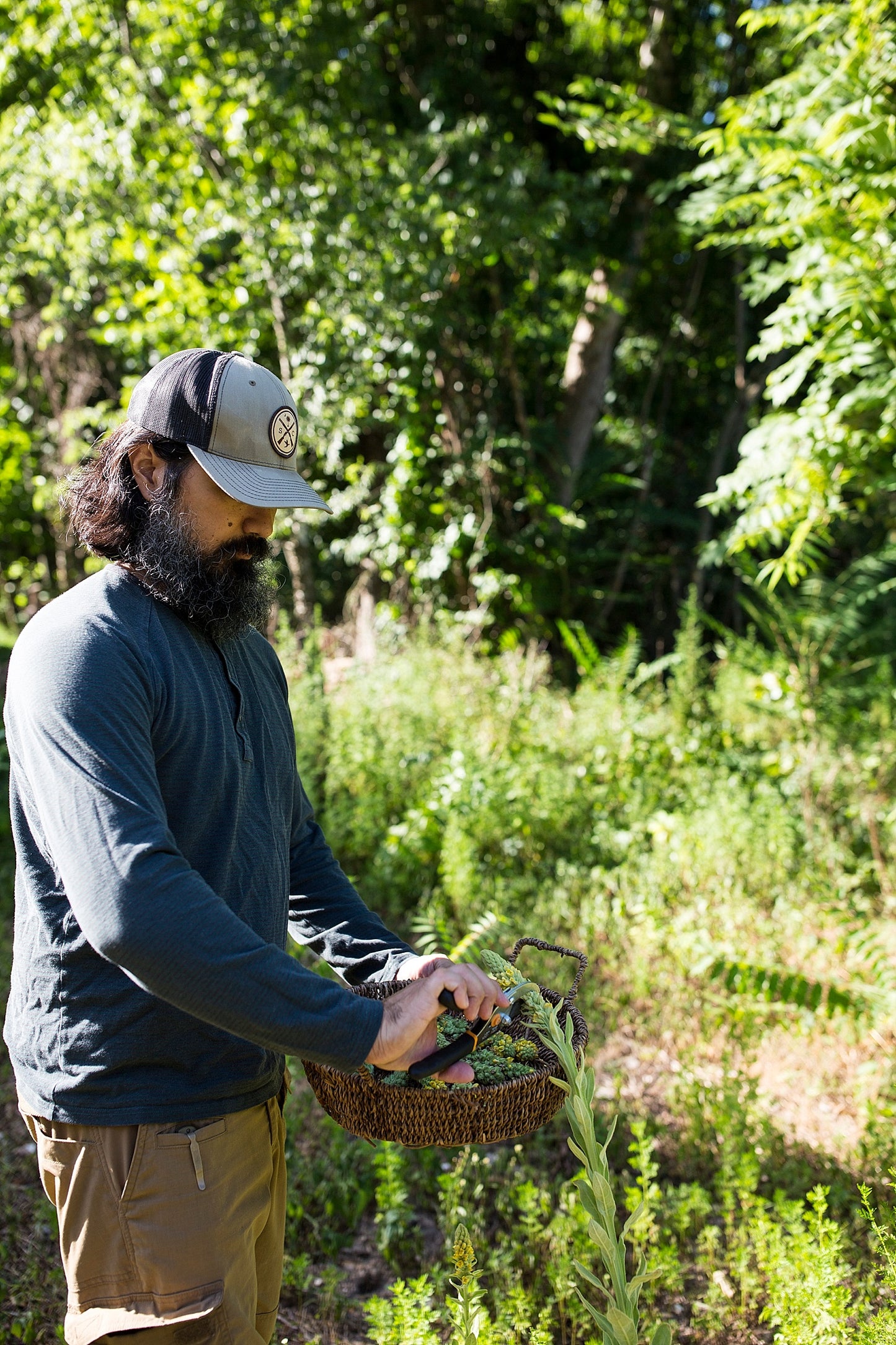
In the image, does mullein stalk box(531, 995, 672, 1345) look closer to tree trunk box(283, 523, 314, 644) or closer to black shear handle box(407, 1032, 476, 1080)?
black shear handle box(407, 1032, 476, 1080)

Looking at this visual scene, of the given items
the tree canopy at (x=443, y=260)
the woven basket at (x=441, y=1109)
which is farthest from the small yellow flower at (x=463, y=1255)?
the tree canopy at (x=443, y=260)

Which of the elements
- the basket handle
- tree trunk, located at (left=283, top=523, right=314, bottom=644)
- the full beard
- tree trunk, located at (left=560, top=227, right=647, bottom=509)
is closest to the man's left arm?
the basket handle

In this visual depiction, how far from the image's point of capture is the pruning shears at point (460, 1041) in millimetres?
1516

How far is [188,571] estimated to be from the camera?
1.57 meters

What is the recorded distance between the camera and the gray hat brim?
1.56 metres

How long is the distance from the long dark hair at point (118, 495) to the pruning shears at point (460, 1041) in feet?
3.09

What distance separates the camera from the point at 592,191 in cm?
759

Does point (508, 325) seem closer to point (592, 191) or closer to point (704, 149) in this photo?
point (592, 191)

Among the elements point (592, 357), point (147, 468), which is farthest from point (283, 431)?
point (592, 357)

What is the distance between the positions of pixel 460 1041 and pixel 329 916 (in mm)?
479

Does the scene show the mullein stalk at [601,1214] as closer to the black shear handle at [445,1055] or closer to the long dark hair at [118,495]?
the black shear handle at [445,1055]

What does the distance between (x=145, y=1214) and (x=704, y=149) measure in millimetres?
4617

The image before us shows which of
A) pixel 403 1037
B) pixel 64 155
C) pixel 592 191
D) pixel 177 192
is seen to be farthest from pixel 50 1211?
pixel 592 191

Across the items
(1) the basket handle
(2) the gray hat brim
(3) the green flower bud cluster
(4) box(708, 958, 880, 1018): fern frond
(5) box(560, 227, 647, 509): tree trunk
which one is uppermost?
(5) box(560, 227, 647, 509): tree trunk
